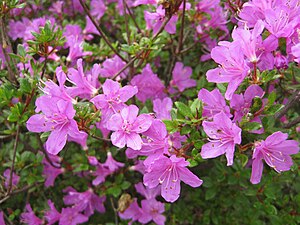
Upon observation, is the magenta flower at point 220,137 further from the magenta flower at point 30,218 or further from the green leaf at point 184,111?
the magenta flower at point 30,218

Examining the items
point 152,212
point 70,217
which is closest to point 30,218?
point 70,217

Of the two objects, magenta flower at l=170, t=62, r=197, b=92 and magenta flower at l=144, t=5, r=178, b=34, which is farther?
magenta flower at l=170, t=62, r=197, b=92

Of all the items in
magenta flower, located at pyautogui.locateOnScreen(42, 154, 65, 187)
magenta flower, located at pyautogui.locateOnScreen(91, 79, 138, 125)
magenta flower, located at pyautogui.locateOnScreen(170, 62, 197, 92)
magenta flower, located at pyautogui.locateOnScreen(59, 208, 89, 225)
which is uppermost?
magenta flower, located at pyautogui.locateOnScreen(91, 79, 138, 125)

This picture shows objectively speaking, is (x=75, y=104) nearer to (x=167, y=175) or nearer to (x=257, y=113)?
(x=167, y=175)

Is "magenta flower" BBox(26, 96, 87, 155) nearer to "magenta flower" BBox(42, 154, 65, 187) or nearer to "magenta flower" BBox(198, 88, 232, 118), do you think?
"magenta flower" BBox(198, 88, 232, 118)

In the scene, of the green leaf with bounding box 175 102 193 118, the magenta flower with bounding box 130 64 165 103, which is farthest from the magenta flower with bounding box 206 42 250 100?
the magenta flower with bounding box 130 64 165 103

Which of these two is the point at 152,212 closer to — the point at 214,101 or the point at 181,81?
the point at 181,81
